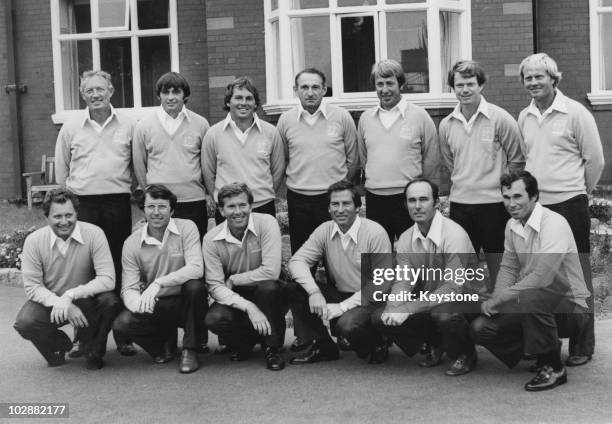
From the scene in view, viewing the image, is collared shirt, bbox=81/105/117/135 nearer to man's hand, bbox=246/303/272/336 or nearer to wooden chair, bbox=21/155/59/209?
man's hand, bbox=246/303/272/336

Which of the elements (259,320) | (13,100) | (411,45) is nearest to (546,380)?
(259,320)

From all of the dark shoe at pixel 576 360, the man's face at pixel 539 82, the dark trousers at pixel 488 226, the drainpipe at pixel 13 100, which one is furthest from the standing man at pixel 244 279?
the drainpipe at pixel 13 100

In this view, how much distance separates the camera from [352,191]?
6.15 metres

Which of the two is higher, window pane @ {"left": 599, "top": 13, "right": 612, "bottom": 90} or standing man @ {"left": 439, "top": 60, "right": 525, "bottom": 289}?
window pane @ {"left": 599, "top": 13, "right": 612, "bottom": 90}

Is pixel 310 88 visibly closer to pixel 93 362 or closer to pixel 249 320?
pixel 249 320

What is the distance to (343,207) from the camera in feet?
20.0

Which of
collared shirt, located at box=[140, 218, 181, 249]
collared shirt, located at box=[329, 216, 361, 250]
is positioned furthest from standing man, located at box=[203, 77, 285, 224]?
collared shirt, located at box=[329, 216, 361, 250]

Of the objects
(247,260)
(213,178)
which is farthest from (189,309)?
(213,178)

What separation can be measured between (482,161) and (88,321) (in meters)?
2.97

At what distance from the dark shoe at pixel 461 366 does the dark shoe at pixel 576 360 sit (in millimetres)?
624

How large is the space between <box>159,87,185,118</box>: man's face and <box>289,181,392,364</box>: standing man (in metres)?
1.42

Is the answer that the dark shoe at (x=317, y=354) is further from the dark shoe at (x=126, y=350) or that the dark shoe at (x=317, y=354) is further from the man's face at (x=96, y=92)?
the man's face at (x=96, y=92)

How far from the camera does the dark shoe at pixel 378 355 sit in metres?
6.00

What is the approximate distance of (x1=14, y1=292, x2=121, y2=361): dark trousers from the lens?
6.07 meters
